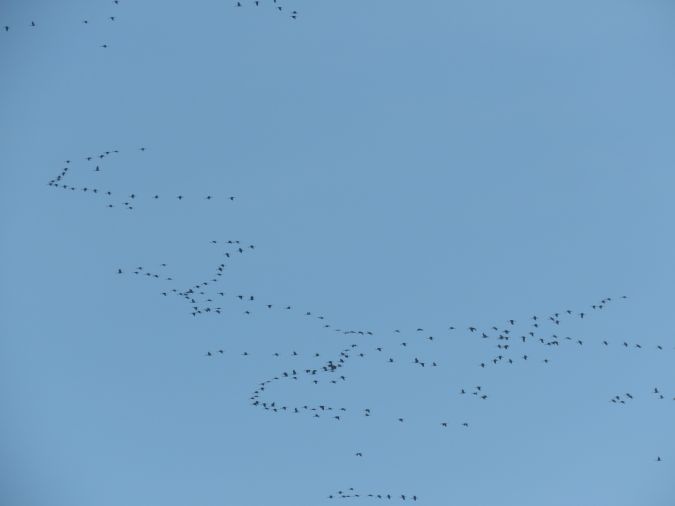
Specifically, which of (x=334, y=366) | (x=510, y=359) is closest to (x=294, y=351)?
(x=334, y=366)

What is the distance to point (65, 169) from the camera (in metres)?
171

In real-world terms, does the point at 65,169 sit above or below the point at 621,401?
above

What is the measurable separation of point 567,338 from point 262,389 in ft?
74.0

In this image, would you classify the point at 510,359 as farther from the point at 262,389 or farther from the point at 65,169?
the point at 65,169

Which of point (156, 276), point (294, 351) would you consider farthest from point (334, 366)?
point (156, 276)

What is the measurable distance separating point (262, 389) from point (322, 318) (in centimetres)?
673

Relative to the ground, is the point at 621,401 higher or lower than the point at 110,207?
lower

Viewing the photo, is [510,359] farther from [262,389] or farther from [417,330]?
[262,389]

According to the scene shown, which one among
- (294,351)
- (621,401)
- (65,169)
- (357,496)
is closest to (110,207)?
(65,169)

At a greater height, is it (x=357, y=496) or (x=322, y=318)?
(x=322, y=318)

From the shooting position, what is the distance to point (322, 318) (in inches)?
6747

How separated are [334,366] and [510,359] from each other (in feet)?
42.4

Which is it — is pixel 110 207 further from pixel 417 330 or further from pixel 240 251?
pixel 417 330

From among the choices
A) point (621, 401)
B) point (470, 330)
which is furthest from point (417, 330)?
point (621, 401)
